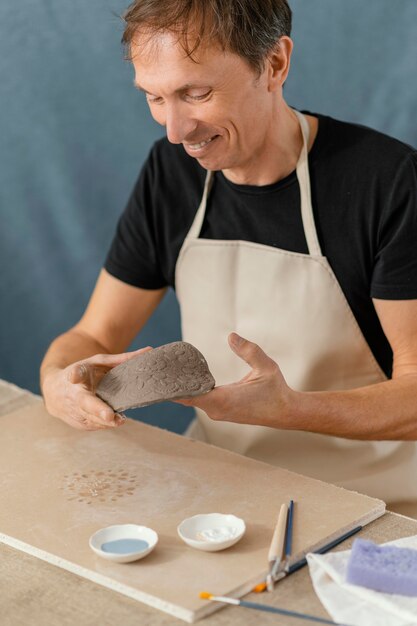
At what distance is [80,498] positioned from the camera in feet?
5.31

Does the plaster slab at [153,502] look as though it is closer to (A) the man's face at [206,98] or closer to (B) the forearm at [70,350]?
(B) the forearm at [70,350]

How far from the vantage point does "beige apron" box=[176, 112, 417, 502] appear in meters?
2.05

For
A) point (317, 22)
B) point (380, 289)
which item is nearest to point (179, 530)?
point (380, 289)

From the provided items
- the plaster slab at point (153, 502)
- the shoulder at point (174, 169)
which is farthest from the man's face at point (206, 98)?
the plaster slab at point (153, 502)

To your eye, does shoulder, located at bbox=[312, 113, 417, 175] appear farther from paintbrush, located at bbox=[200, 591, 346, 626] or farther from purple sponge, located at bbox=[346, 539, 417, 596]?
paintbrush, located at bbox=[200, 591, 346, 626]

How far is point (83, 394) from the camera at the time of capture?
1.75m

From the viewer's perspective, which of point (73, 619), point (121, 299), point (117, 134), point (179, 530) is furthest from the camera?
point (117, 134)

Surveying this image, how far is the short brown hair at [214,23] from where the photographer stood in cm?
177

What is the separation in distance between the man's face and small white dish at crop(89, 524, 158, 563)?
801mm

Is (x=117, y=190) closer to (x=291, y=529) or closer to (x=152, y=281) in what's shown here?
(x=152, y=281)

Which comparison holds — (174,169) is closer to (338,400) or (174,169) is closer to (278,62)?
(278,62)

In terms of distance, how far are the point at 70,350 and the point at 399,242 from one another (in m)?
0.81

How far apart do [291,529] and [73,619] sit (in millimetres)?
386

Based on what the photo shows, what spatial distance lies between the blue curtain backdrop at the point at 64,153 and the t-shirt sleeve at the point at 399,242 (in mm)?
646
